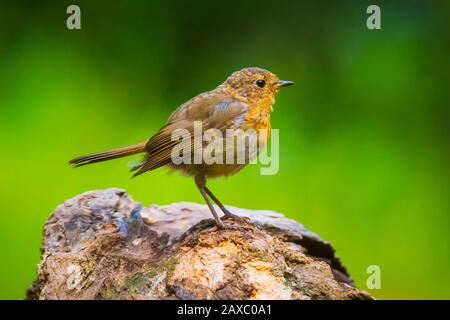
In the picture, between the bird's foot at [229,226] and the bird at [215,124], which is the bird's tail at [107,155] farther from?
the bird's foot at [229,226]

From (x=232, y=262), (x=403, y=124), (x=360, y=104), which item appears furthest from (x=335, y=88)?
(x=232, y=262)

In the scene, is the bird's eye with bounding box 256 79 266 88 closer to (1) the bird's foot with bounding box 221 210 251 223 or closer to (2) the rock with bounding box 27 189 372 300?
(1) the bird's foot with bounding box 221 210 251 223

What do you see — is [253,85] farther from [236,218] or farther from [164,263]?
[164,263]

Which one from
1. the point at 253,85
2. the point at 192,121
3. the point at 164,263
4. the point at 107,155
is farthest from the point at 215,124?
the point at 164,263

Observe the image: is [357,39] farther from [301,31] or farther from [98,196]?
[98,196]

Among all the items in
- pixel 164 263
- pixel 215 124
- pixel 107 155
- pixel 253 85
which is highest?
pixel 253 85

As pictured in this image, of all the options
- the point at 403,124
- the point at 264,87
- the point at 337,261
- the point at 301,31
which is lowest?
the point at 337,261
